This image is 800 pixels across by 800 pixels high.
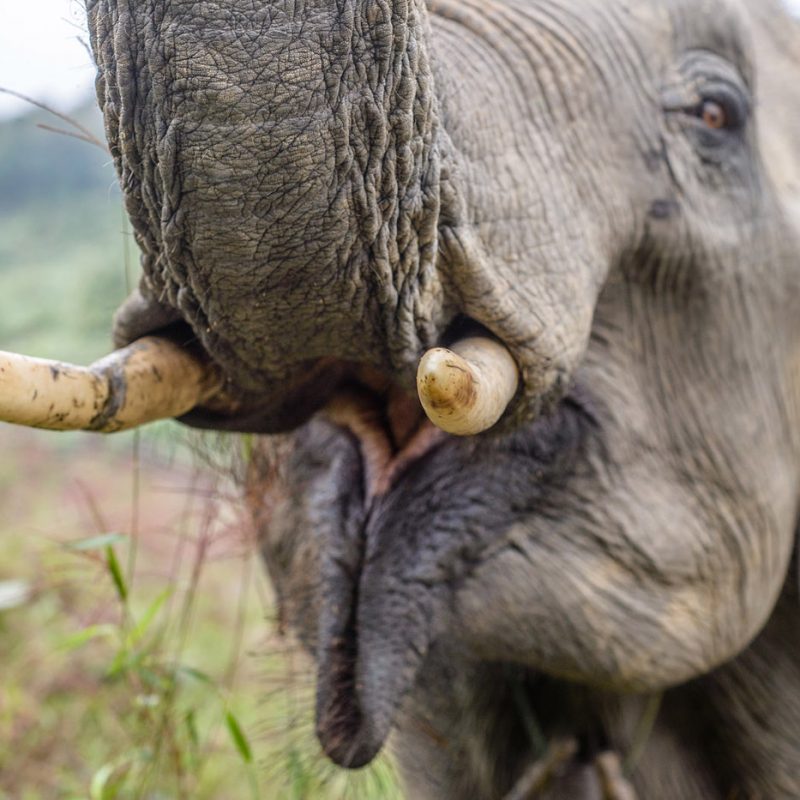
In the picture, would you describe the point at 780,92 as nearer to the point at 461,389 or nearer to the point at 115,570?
the point at 461,389

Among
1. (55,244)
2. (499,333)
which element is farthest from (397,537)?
(55,244)

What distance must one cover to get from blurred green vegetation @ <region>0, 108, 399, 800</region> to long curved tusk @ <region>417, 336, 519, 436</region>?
84 centimetres

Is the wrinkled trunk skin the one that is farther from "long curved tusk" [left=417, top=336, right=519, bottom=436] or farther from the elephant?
"long curved tusk" [left=417, top=336, right=519, bottom=436]

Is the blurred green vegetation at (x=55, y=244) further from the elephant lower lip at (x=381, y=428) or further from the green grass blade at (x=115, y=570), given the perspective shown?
the elephant lower lip at (x=381, y=428)

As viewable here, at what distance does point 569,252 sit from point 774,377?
1.99ft

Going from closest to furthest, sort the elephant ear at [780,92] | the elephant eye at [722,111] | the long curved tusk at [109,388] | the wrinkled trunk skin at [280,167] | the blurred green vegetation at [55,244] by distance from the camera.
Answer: the wrinkled trunk skin at [280,167], the long curved tusk at [109,388], the elephant eye at [722,111], the elephant ear at [780,92], the blurred green vegetation at [55,244]

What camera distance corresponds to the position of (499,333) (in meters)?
1.54

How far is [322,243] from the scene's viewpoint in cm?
133

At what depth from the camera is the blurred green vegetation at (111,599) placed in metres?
2.43

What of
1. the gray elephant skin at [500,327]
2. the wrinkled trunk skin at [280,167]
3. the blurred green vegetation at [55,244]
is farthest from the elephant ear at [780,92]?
the blurred green vegetation at [55,244]

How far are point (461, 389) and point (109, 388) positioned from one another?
45 centimetres

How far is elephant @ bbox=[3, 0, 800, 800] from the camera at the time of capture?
1270 mm

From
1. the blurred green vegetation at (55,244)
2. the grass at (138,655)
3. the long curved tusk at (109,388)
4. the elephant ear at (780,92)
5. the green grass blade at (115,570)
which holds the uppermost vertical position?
the elephant ear at (780,92)

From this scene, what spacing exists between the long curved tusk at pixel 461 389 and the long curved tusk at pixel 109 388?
0.37 metres
